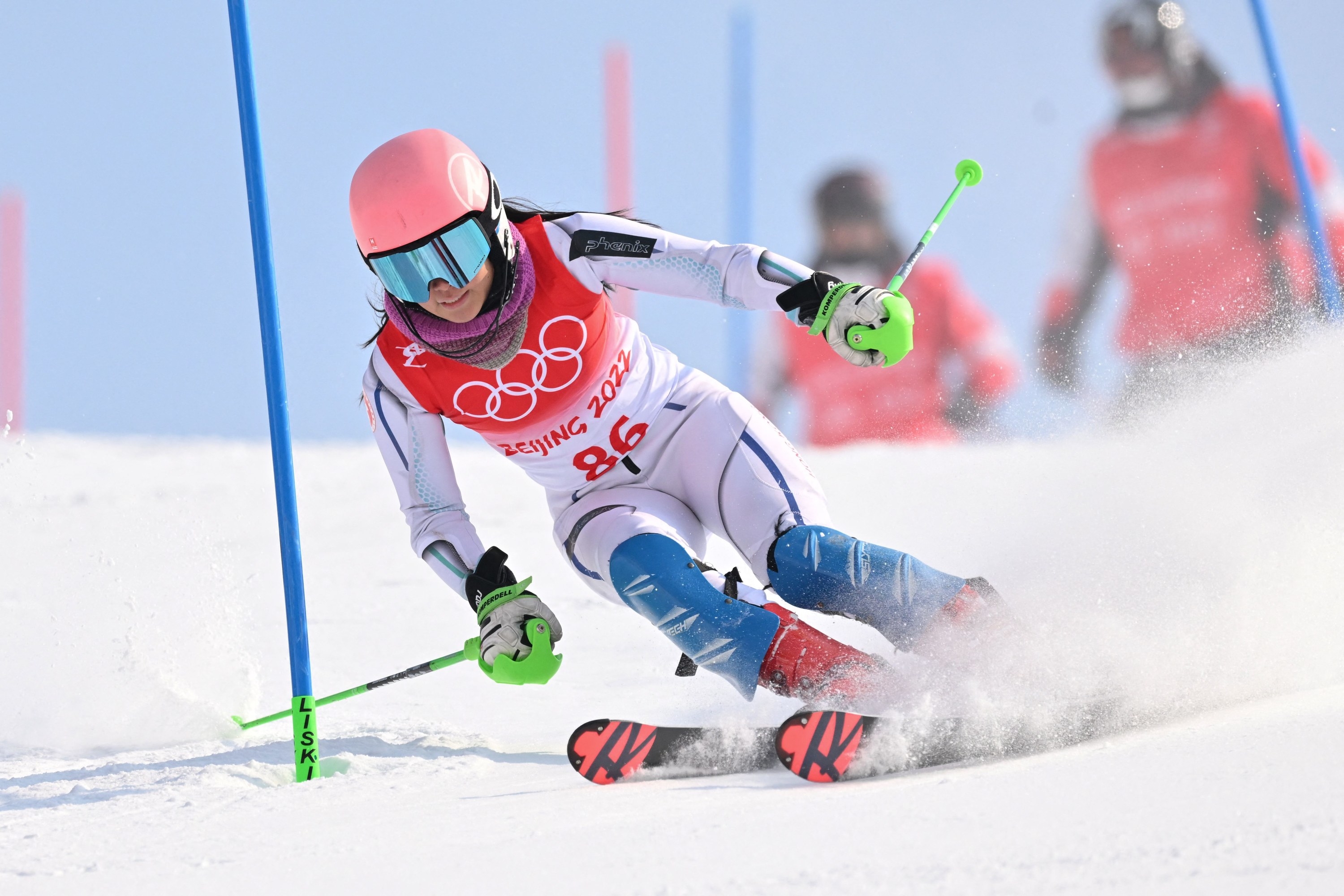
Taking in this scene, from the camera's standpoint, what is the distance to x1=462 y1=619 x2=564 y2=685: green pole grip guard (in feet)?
9.32

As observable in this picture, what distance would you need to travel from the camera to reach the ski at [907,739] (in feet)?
7.24

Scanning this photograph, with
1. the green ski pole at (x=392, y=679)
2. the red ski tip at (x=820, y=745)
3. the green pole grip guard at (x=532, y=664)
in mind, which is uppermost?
the red ski tip at (x=820, y=745)

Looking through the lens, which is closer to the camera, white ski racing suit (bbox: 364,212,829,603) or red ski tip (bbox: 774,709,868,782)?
red ski tip (bbox: 774,709,868,782)

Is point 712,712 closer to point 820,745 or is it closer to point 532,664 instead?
point 532,664

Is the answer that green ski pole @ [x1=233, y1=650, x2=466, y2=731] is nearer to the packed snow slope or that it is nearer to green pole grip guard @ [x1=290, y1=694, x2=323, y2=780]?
the packed snow slope

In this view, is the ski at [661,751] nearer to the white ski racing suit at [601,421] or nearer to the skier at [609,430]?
the skier at [609,430]

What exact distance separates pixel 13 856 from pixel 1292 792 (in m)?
1.81

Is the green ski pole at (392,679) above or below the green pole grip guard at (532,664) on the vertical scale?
below

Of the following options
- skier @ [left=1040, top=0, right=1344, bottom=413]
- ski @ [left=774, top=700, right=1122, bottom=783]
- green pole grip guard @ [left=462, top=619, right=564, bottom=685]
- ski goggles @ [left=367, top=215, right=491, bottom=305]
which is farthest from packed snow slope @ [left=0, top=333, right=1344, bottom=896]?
skier @ [left=1040, top=0, right=1344, bottom=413]

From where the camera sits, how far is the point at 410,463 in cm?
305

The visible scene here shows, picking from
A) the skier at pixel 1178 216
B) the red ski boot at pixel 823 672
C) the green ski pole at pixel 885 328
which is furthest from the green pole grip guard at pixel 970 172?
the skier at pixel 1178 216

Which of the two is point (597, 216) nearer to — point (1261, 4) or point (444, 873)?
point (444, 873)

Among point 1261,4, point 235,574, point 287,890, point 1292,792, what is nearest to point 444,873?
point 287,890

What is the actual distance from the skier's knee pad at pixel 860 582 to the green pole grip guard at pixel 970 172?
101 centimetres
